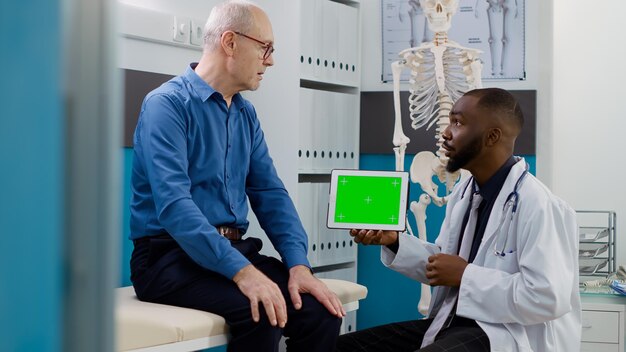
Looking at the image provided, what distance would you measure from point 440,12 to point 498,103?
1.33m

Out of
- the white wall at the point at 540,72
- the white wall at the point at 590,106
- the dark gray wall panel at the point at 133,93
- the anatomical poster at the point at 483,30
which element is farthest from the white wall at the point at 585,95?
the dark gray wall panel at the point at 133,93

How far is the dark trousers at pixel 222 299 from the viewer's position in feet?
7.74

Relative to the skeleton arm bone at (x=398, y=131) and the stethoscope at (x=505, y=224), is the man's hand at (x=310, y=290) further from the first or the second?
the skeleton arm bone at (x=398, y=131)

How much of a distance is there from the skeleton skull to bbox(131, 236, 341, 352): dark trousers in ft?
5.15

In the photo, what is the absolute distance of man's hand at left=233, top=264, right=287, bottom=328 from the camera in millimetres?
2346

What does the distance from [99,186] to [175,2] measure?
2650 mm

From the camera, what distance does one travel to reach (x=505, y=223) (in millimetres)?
2363

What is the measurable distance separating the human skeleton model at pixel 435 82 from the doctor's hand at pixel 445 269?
4.24 ft

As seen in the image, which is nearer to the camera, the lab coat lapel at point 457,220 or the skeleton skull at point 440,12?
the lab coat lapel at point 457,220

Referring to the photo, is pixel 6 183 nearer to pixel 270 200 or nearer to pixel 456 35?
pixel 270 200

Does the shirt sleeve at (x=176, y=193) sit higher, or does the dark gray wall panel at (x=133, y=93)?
the dark gray wall panel at (x=133, y=93)

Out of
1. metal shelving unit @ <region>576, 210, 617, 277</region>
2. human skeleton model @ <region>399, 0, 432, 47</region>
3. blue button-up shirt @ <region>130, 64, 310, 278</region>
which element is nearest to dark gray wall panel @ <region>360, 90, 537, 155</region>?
human skeleton model @ <region>399, 0, 432, 47</region>

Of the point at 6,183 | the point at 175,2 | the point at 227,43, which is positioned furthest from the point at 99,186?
the point at 175,2

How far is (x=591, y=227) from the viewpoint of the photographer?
4047mm
